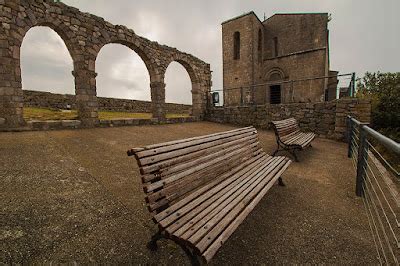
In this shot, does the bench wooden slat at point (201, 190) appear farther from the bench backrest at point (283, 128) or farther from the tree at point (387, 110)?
the tree at point (387, 110)

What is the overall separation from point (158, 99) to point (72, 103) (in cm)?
755

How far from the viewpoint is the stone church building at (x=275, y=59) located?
16469mm

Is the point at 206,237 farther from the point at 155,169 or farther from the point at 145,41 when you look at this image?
the point at 145,41

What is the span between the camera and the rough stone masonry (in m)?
Result: 5.98

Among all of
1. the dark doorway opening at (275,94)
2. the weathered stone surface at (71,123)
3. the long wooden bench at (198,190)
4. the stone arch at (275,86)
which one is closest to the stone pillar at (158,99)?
the weathered stone surface at (71,123)

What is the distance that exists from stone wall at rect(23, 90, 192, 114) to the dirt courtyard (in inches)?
363

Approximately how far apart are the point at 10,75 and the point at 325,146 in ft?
33.4

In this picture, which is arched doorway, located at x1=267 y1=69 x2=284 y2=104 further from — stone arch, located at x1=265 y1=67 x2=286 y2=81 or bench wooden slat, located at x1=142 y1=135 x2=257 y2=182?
bench wooden slat, located at x1=142 y1=135 x2=257 y2=182

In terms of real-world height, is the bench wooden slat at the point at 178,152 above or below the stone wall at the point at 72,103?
below

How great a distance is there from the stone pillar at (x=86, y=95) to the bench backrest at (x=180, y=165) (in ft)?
22.0

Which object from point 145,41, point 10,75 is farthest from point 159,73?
point 10,75

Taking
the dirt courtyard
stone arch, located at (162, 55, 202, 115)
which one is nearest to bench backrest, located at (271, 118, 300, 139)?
the dirt courtyard

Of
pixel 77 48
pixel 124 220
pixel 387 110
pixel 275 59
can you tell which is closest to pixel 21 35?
pixel 77 48

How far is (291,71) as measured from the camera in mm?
17078
